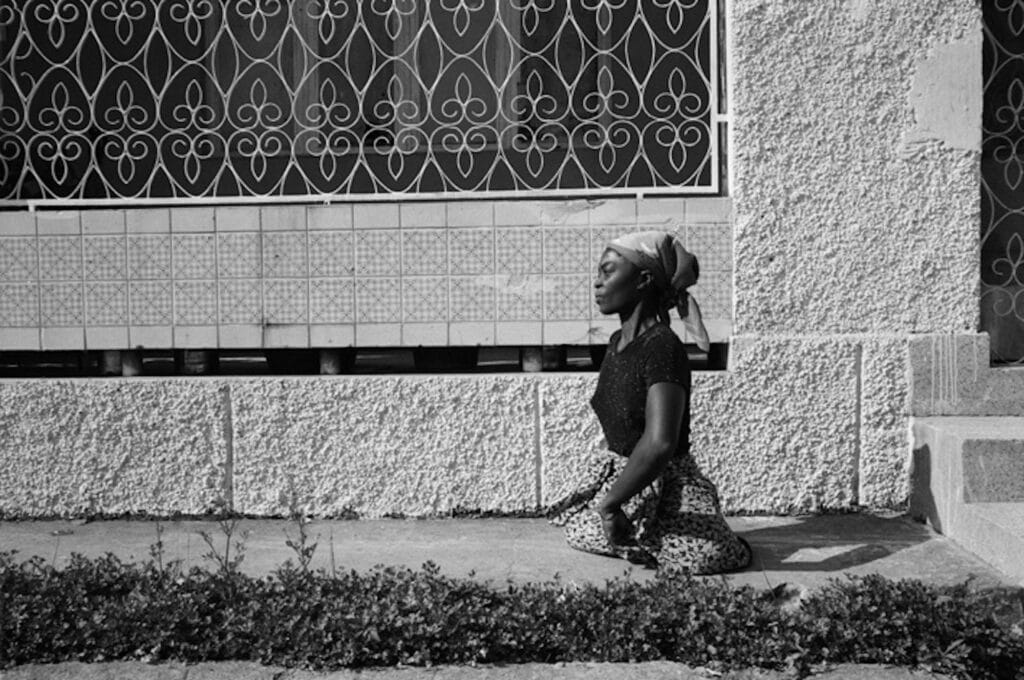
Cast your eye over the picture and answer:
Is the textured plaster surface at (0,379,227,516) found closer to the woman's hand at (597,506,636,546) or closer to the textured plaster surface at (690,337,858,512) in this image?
the woman's hand at (597,506,636,546)

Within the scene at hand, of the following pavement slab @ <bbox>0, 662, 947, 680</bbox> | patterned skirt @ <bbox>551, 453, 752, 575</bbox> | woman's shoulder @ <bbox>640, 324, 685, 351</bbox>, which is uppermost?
woman's shoulder @ <bbox>640, 324, 685, 351</bbox>

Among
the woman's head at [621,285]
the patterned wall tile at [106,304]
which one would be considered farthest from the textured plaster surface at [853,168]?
the patterned wall tile at [106,304]

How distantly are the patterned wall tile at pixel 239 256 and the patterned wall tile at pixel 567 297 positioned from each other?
1467 mm

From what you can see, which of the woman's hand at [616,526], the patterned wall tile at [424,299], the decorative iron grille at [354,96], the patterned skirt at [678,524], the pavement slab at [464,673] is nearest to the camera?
the pavement slab at [464,673]

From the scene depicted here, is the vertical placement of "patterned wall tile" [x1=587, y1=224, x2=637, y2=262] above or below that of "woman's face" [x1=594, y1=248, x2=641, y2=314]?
above

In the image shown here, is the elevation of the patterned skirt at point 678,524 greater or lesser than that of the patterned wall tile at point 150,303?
lesser

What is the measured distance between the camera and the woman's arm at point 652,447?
4441 millimetres

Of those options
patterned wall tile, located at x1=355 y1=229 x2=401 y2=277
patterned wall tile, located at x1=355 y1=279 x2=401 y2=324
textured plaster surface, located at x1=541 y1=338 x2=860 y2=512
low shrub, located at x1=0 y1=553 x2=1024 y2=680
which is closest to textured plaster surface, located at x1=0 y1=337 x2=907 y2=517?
textured plaster surface, located at x1=541 y1=338 x2=860 y2=512

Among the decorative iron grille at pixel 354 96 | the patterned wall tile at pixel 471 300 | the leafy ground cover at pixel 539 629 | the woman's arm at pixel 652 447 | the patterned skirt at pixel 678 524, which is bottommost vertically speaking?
the leafy ground cover at pixel 539 629

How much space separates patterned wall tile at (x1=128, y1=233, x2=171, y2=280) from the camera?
608 centimetres

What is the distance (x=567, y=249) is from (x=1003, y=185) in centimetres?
226

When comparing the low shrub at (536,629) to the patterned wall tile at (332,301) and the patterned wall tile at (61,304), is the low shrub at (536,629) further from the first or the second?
the patterned wall tile at (61,304)

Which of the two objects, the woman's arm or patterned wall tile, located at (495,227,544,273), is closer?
the woman's arm

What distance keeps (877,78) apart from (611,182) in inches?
100
